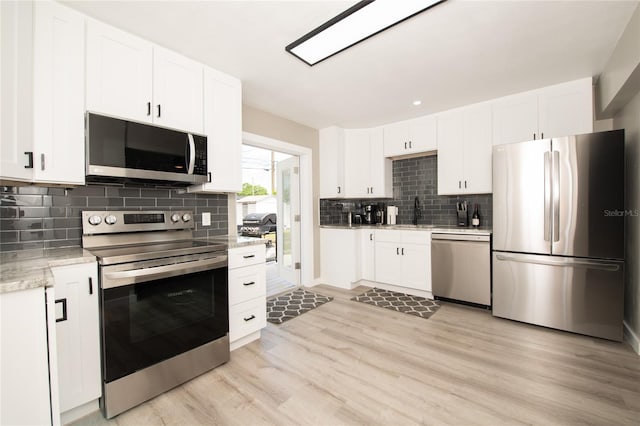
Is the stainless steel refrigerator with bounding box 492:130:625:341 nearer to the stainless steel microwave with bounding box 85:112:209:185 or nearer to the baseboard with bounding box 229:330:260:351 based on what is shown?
the baseboard with bounding box 229:330:260:351

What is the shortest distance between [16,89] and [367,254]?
384 centimetres

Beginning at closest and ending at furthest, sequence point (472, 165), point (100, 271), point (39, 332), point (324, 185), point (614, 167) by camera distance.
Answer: point (39, 332) → point (100, 271) → point (614, 167) → point (472, 165) → point (324, 185)

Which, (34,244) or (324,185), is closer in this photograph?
(34,244)

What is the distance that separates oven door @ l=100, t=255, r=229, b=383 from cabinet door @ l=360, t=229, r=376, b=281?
251cm

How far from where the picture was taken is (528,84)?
2.92 meters

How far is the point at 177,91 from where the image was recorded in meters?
2.23

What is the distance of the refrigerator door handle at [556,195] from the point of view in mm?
2627

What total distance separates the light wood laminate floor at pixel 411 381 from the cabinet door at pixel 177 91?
1962mm

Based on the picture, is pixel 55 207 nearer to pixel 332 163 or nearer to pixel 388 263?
pixel 332 163

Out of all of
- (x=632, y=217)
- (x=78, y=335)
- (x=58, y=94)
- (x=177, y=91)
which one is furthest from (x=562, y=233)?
(x=58, y=94)

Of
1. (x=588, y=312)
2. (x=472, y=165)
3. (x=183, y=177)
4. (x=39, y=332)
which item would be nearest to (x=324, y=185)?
(x=472, y=165)

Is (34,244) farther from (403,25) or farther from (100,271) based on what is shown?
(403,25)

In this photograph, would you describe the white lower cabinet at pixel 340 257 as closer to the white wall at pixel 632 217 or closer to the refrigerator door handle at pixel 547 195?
the refrigerator door handle at pixel 547 195

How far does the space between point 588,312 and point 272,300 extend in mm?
3290
